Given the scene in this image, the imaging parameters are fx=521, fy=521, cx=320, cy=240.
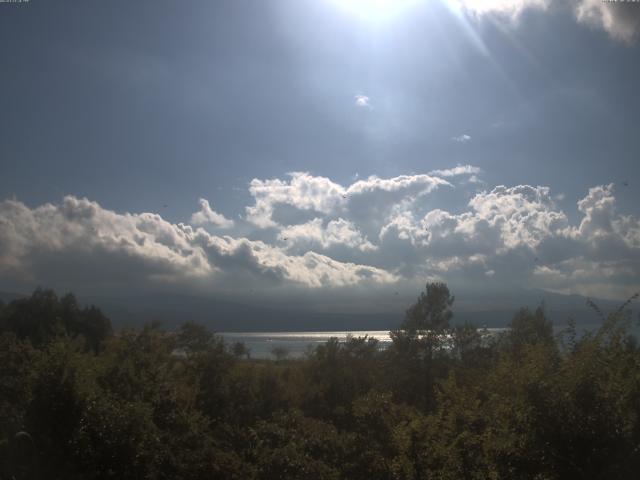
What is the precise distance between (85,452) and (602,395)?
11.7 m

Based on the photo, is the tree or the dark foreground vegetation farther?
the tree

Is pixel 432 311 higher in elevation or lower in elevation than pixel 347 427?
higher

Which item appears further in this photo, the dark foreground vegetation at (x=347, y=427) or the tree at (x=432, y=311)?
the tree at (x=432, y=311)

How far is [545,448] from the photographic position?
384 inches

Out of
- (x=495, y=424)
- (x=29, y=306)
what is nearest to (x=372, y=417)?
(x=495, y=424)

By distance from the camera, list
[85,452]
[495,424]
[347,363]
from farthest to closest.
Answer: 1. [347,363]
2. [85,452]
3. [495,424]

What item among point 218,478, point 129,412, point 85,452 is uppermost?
point 129,412

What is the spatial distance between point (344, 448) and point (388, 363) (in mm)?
19671

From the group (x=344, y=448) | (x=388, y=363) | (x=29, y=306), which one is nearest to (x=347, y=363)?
(x=388, y=363)

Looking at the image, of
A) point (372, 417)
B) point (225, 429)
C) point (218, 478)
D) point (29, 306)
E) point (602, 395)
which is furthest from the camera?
point (29, 306)

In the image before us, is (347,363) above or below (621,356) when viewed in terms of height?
below

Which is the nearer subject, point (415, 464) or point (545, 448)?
point (545, 448)

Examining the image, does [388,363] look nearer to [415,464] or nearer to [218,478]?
[218,478]

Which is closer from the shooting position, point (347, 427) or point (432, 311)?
point (347, 427)
